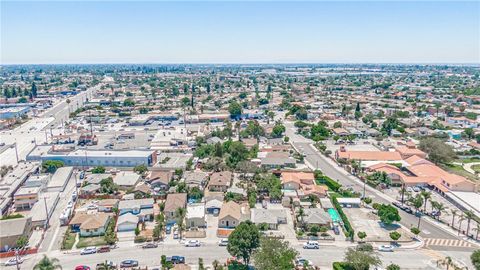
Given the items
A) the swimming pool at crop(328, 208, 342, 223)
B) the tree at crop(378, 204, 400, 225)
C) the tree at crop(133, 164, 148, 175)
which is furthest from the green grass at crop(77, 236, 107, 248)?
the tree at crop(378, 204, 400, 225)

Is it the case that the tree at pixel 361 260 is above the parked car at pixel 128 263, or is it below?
above

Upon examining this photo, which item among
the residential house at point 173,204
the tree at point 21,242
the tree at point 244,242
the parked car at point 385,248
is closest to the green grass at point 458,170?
the parked car at point 385,248

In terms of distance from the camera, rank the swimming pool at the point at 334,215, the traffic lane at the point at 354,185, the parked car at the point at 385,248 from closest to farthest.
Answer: the parked car at the point at 385,248
the traffic lane at the point at 354,185
the swimming pool at the point at 334,215

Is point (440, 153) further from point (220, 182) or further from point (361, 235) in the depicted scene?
point (220, 182)

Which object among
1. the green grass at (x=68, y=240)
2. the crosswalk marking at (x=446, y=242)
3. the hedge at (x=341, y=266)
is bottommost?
the crosswalk marking at (x=446, y=242)

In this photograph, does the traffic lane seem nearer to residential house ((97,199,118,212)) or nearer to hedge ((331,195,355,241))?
hedge ((331,195,355,241))

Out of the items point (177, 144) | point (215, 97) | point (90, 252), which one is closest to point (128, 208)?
point (90, 252)

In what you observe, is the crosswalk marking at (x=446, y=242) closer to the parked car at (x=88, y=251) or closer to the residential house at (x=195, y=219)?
the residential house at (x=195, y=219)
